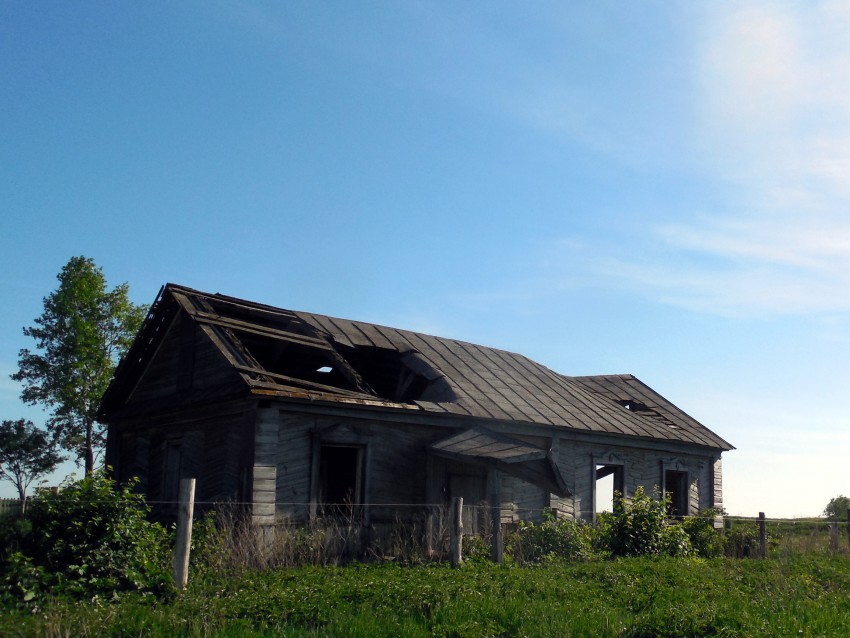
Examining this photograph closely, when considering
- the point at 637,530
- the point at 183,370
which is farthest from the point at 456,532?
the point at 183,370

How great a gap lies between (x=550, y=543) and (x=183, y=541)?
7.85 meters

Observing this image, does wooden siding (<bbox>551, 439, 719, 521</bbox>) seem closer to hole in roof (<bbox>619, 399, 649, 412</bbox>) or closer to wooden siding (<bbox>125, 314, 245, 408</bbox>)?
hole in roof (<bbox>619, 399, 649, 412</bbox>)

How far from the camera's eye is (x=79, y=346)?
1282 inches

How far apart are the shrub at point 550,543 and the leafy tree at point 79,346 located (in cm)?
2204

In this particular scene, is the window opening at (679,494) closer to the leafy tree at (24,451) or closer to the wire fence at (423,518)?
the wire fence at (423,518)

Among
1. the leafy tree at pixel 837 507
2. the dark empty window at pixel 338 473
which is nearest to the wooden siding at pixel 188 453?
the dark empty window at pixel 338 473

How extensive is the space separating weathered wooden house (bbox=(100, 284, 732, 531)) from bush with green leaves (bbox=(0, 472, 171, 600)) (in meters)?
4.56

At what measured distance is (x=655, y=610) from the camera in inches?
391

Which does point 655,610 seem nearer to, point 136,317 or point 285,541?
point 285,541

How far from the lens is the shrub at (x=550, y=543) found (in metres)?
15.1

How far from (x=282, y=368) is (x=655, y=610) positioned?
11225 mm

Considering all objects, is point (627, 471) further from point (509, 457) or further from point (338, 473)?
point (338, 473)

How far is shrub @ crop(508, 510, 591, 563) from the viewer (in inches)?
595

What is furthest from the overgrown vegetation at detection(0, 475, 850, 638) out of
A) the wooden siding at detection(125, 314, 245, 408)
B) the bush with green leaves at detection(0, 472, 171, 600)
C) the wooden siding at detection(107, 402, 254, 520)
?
the wooden siding at detection(125, 314, 245, 408)
